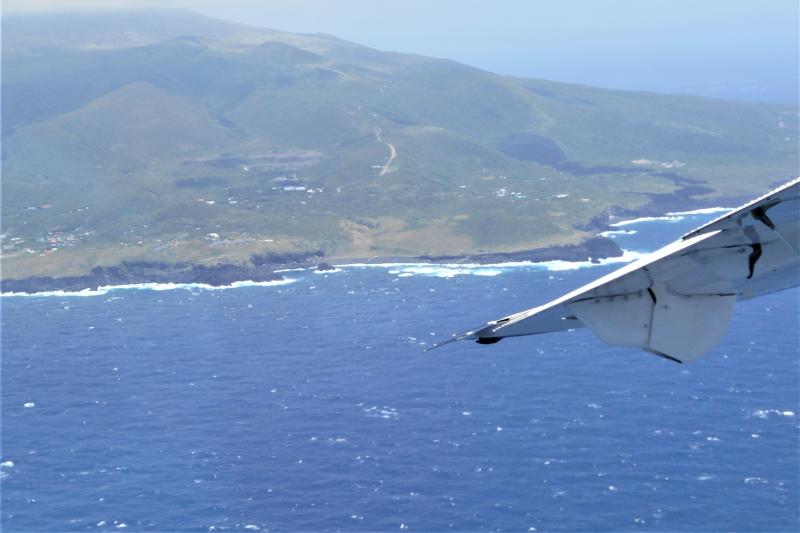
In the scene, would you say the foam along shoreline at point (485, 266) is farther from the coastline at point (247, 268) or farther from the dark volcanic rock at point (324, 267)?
the dark volcanic rock at point (324, 267)

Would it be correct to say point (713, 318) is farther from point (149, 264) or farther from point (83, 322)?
point (149, 264)

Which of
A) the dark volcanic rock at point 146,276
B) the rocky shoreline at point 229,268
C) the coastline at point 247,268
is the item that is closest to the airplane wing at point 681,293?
the coastline at point 247,268

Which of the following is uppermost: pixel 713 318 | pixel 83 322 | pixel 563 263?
pixel 713 318

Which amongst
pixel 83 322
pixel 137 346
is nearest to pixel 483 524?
pixel 137 346

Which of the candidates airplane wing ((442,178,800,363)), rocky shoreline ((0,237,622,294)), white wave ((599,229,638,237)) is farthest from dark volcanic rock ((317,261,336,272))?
airplane wing ((442,178,800,363))

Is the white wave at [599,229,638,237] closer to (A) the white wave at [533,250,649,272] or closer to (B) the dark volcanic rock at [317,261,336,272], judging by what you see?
(A) the white wave at [533,250,649,272]

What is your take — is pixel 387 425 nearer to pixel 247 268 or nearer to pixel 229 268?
pixel 247 268
